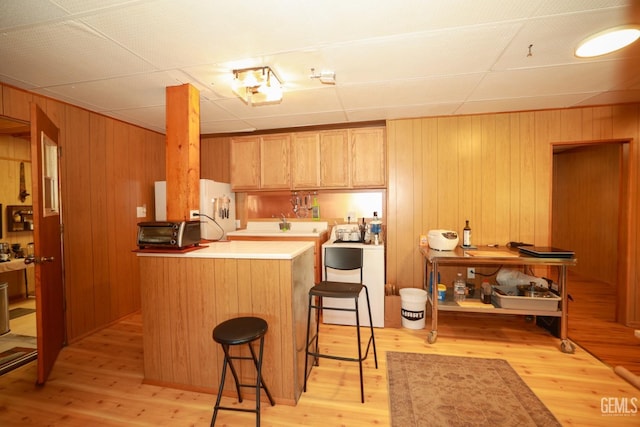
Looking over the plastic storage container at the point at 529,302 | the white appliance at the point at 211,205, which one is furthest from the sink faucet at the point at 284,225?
the plastic storage container at the point at 529,302

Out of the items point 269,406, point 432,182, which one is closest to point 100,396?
point 269,406

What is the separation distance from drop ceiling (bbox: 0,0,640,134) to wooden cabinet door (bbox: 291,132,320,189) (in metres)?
0.80

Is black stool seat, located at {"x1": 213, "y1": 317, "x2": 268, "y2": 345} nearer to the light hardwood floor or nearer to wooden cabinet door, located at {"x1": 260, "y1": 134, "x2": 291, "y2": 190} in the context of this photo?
the light hardwood floor

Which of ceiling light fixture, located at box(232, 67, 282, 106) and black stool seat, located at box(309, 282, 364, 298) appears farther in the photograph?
ceiling light fixture, located at box(232, 67, 282, 106)

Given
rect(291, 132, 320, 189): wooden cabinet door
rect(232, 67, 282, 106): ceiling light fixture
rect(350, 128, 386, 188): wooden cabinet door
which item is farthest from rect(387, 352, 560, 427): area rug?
rect(232, 67, 282, 106): ceiling light fixture

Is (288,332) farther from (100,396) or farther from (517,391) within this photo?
(517,391)

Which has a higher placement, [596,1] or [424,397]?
[596,1]

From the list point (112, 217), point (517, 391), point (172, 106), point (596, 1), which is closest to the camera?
point (596, 1)

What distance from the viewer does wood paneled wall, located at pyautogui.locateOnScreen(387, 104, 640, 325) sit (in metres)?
3.18

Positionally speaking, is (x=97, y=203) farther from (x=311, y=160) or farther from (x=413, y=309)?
(x=413, y=309)

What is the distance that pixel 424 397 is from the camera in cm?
202

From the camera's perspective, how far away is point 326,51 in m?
2.06

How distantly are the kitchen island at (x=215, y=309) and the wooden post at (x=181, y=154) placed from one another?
1.65 feet

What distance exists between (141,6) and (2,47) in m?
1.25
